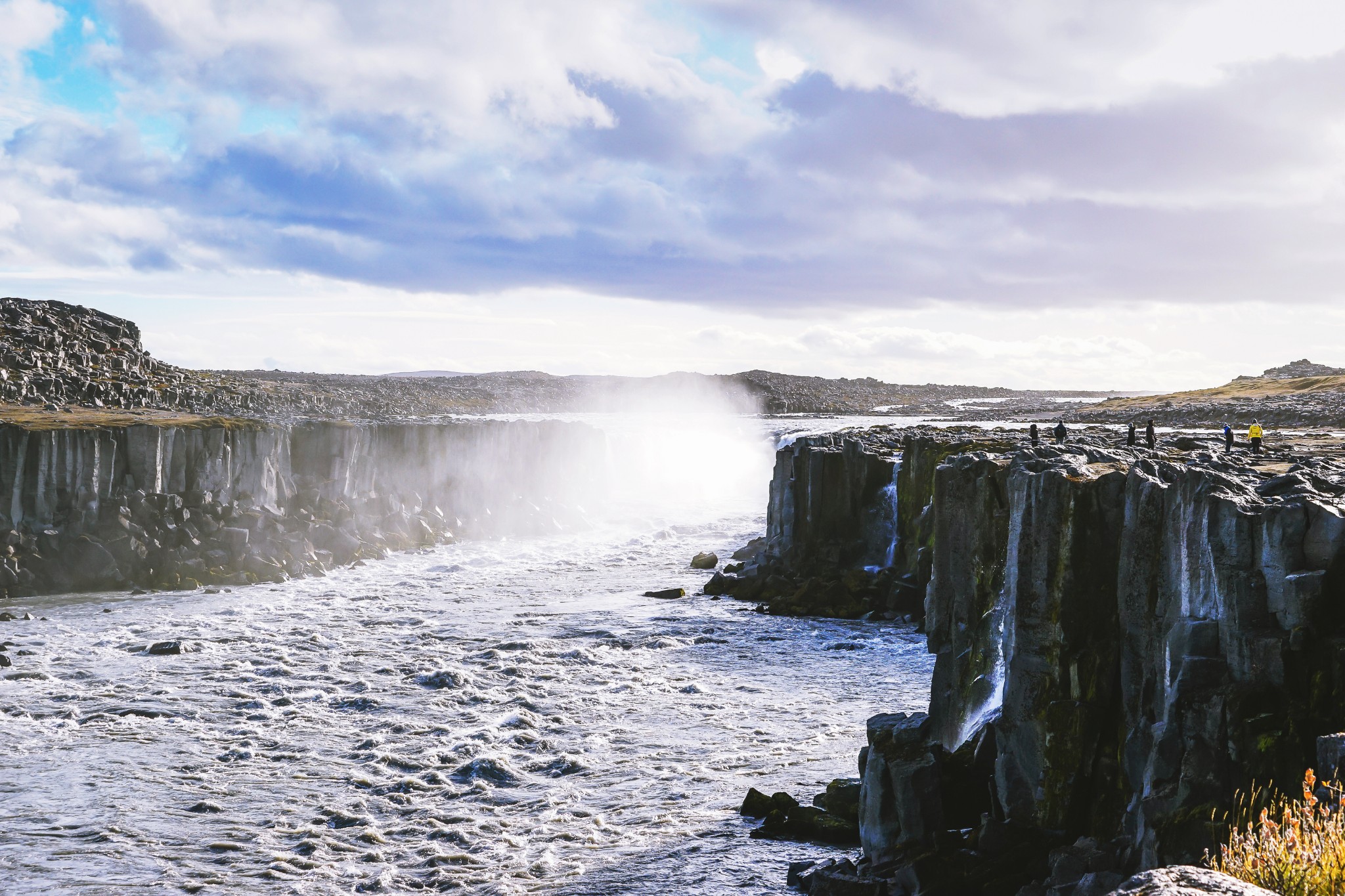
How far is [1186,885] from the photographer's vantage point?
21.0ft

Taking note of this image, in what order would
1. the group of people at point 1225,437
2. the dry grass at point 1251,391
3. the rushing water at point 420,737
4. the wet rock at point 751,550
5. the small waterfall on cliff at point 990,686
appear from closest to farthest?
the rushing water at point 420,737 → the small waterfall on cliff at point 990,686 → the group of people at point 1225,437 → the wet rock at point 751,550 → the dry grass at point 1251,391

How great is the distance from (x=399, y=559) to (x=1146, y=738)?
126ft

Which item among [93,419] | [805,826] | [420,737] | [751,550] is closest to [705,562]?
[751,550]

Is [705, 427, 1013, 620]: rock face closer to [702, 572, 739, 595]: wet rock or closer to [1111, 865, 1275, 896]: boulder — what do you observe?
[702, 572, 739, 595]: wet rock

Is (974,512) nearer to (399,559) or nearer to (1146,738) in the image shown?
(1146,738)

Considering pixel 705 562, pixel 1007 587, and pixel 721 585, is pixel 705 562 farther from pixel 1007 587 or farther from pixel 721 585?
pixel 1007 587

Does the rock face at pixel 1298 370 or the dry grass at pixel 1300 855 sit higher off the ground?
the rock face at pixel 1298 370

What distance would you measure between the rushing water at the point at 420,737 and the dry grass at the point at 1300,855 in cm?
780

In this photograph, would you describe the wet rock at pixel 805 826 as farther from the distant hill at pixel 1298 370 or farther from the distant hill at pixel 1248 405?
the distant hill at pixel 1298 370

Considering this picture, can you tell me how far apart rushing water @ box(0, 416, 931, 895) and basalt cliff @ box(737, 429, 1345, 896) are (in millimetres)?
2398

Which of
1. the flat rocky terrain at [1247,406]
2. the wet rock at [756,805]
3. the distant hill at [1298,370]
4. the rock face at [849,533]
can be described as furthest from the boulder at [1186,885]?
the distant hill at [1298,370]

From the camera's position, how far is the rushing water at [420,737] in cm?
1570

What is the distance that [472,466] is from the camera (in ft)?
201

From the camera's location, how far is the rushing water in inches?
618
